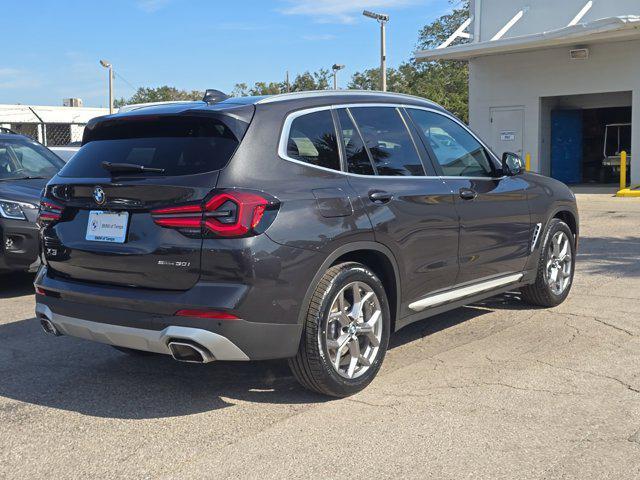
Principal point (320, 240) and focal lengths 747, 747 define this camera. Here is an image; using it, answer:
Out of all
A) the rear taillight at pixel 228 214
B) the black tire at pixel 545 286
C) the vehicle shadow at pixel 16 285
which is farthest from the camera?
the vehicle shadow at pixel 16 285

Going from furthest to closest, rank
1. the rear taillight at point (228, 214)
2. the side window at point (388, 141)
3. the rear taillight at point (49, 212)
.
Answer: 1. the side window at point (388, 141)
2. the rear taillight at point (49, 212)
3. the rear taillight at point (228, 214)

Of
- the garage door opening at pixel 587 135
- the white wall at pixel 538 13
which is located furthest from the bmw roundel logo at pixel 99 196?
the garage door opening at pixel 587 135

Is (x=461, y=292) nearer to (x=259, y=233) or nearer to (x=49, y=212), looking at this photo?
(x=259, y=233)

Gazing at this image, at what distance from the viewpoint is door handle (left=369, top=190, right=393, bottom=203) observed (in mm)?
4684

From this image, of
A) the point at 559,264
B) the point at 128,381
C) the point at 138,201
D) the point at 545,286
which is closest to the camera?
the point at 138,201

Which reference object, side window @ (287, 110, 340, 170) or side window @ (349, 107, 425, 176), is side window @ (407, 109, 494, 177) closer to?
side window @ (349, 107, 425, 176)

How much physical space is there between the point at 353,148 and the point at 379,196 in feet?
1.21

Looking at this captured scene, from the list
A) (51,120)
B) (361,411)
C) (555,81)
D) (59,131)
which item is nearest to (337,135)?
(361,411)

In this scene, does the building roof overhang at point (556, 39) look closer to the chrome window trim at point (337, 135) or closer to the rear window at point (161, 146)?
the chrome window trim at point (337, 135)

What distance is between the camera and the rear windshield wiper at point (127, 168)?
4273mm

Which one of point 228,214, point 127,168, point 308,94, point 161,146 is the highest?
point 308,94

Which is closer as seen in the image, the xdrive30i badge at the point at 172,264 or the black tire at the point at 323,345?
the xdrive30i badge at the point at 172,264

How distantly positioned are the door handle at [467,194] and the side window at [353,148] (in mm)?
910

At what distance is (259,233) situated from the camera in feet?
13.2
